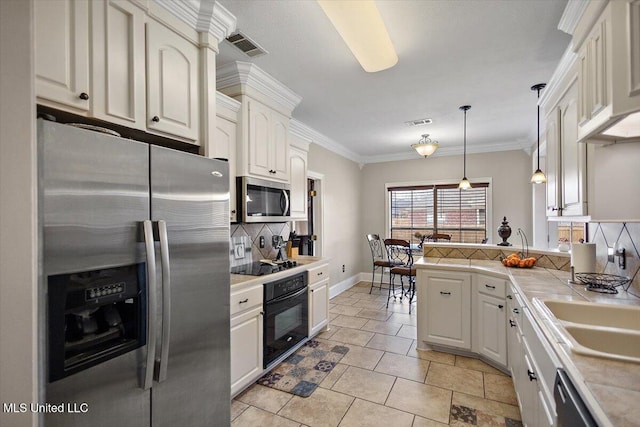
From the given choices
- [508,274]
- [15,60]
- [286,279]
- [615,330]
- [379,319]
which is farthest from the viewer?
[379,319]

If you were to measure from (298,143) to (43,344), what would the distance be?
123 inches

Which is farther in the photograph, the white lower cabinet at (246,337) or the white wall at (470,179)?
the white wall at (470,179)

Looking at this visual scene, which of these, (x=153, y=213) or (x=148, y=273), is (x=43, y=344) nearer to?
(x=148, y=273)

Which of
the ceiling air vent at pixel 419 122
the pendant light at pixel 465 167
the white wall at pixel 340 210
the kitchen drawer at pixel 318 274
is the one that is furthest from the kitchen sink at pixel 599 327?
the white wall at pixel 340 210

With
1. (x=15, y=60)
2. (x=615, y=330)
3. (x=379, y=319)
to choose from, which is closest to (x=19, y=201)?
(x=15, y=60)

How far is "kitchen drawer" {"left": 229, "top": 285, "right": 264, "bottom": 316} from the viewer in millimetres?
2152

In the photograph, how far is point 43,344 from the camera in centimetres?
101

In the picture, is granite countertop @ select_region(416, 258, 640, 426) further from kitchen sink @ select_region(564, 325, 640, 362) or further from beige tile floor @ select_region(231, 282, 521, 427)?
beige tile floor @ select_region(231, 282, 521, 427)

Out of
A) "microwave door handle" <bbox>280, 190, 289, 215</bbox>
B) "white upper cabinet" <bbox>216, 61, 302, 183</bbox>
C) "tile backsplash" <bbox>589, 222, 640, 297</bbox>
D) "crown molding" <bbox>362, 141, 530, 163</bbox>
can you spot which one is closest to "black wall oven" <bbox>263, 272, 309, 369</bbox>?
"microwave door handle" <bbox>280, 190, 289, 215</bbox>

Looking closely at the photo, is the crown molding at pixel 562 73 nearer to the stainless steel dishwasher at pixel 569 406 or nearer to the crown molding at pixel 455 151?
the stainless steel dishwasher at pixel 569 406

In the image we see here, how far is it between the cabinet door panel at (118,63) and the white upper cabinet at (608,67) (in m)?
2.09

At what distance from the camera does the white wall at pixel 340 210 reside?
4.98m

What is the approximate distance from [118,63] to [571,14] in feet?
8.29

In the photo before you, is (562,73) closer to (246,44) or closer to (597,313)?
(597,313)
